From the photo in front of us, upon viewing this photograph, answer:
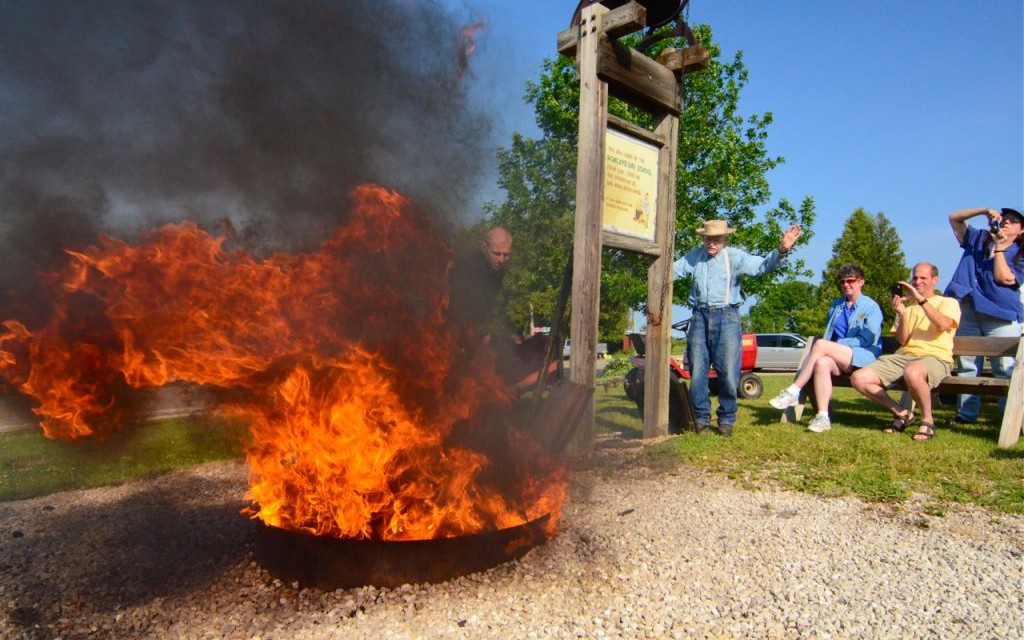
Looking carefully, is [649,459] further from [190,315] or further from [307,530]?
[190,315]

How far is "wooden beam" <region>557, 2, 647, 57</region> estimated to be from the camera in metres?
Result: 5.20

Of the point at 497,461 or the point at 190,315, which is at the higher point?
the point at 190,315

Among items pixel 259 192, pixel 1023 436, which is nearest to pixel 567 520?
pixel 259 192

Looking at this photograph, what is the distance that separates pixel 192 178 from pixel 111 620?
9.03 feet

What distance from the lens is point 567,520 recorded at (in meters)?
3.85

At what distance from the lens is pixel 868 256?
133 ft

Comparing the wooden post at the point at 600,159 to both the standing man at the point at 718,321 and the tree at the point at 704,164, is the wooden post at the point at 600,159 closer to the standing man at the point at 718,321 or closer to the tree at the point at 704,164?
the standing man at the point at 718,321

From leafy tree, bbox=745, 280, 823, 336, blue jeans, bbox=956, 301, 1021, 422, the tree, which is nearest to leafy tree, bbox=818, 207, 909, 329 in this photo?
leafy tree, bbox=745, 280, 823, 336

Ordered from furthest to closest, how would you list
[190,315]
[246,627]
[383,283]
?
[383,283], [190,315], [246,627]

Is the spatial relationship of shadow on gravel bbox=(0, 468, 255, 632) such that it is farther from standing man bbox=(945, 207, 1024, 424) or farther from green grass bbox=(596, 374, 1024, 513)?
standing man bbox=(945, 207, 1024, 424)

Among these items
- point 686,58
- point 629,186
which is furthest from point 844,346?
point 686,58

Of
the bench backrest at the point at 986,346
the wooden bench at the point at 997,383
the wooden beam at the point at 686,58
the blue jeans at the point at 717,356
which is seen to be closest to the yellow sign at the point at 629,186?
the wooden beam at the point at 686,58

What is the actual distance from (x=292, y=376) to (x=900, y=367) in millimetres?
5980

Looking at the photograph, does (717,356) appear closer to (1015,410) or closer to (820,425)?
(820,425)
